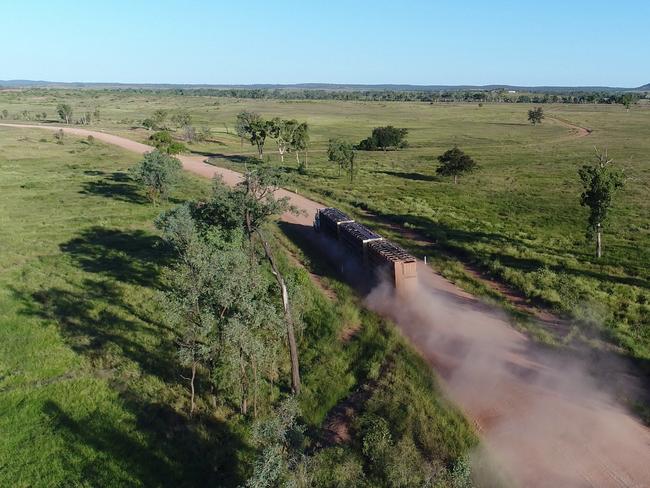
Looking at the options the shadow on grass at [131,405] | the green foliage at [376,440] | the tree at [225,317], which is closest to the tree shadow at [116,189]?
the shadow on grass at [131,405]

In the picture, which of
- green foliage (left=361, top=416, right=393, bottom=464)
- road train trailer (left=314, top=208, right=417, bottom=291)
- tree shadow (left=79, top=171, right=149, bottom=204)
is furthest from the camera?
tree shadow (left=79, top=171, right=149, bottom=204)

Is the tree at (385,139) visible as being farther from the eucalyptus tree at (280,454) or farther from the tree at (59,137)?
the eucalyptus tree at (280,454)

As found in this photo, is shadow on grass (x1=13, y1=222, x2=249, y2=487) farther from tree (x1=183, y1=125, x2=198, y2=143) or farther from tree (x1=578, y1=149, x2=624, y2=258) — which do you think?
tree (x1=183, y1=125, x2=198, y2=143)

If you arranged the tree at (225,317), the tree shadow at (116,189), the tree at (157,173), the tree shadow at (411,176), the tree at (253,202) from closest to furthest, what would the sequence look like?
the tree at (225,317) → the tree at (253,202) → the tree at (157,173) → the tree shadow at (116,189) → the tree shadow at (411,176)

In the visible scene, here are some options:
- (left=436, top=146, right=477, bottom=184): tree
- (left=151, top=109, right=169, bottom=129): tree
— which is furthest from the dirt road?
(left=151, top=109, right=169, bottom=129): tree

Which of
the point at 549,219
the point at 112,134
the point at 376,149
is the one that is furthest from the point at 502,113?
the point at 549,219

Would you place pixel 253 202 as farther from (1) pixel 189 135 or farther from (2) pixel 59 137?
(2) pixel 59 137
